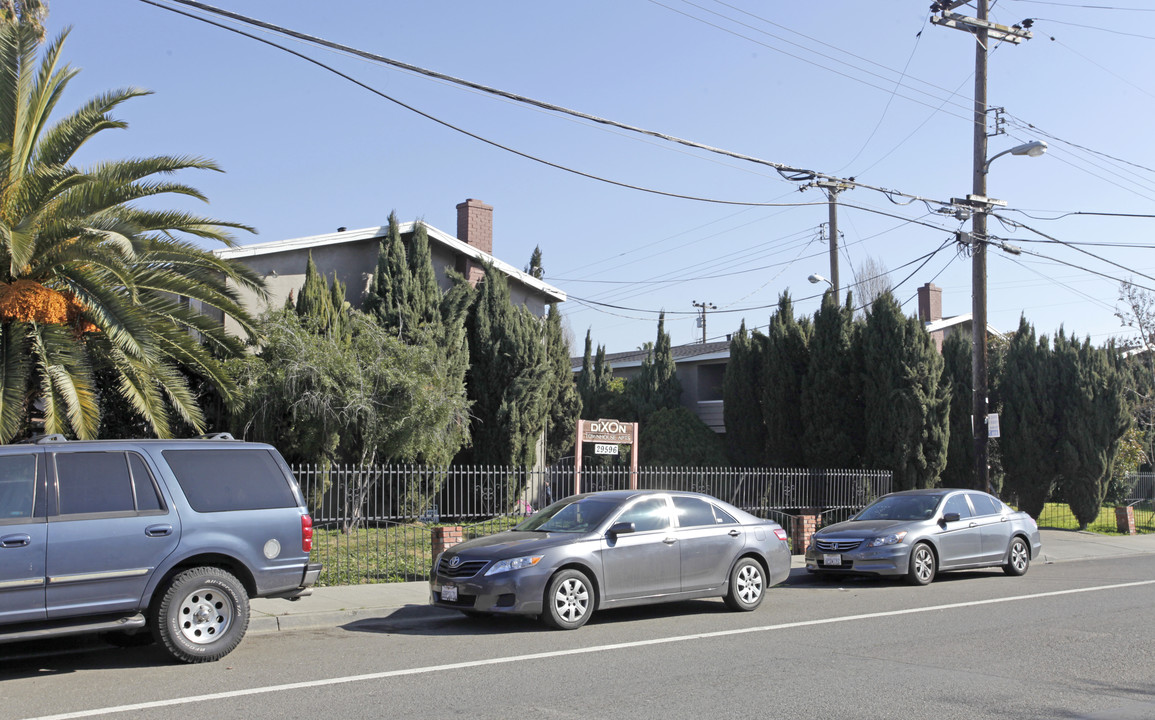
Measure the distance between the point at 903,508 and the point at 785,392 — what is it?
1055 cm

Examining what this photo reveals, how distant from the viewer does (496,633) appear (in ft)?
32.1

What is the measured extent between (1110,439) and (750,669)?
21.2m

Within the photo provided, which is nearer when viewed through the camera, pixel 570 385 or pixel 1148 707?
pixel 1148 707

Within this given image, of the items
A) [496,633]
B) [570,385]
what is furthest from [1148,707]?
[570,385]

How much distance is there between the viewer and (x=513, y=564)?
9.71 m

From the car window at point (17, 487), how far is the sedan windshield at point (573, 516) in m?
5.04

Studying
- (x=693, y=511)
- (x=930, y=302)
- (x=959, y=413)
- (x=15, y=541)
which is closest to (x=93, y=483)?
(x=15, y=541)

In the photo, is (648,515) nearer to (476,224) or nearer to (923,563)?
(923,563)

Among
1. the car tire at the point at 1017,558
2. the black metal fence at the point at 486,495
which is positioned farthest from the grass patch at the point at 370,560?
the car tire at the point at 1017,558

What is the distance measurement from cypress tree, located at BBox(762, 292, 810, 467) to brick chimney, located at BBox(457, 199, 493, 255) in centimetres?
809

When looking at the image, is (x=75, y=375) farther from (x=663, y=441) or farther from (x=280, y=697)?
(x=663, y=441)

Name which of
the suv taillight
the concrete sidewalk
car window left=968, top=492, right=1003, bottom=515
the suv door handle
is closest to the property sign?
the concrete sidewalk

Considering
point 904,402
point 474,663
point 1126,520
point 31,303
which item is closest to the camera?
point 474,663

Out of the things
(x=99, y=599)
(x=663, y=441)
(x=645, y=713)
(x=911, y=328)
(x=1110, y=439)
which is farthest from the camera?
Result: (x=663, y=441)
